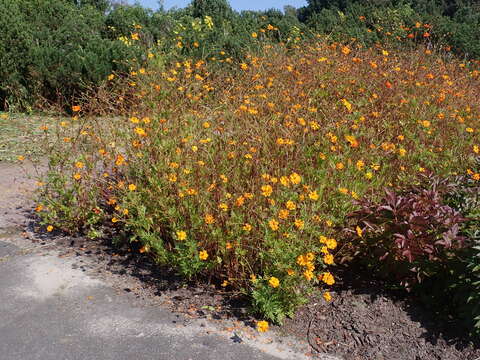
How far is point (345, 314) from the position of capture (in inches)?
121

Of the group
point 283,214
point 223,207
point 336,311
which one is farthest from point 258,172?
point 336,311

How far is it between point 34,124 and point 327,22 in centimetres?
732

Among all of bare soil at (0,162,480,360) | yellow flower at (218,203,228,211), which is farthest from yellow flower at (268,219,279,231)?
bare soil at (0,162,480,360)

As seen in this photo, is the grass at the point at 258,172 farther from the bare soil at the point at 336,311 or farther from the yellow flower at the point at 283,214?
the bare soil at the point at 336,311

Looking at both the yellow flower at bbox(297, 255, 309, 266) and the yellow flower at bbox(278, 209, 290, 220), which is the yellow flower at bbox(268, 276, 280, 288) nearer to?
the yellow flower at bbox(297, 255, 309, 266)

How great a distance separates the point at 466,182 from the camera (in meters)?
3.56

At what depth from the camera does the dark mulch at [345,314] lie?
2887 millimetres

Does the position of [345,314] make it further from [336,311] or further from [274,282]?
[274,282]

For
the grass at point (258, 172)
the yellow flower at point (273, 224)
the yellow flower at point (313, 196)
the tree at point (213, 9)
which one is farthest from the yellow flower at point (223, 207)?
the tree at point (213, 9)

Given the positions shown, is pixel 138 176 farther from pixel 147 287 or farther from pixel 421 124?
pixel 421 124

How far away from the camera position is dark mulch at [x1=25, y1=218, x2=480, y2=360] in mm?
2887

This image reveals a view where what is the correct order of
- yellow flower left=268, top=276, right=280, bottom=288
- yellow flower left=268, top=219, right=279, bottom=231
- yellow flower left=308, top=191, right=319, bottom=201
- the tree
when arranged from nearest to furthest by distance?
1. yellow flower left=268, top=276, right=280, bottom=288
2. yellow flower left=268, top=219, right=279, bottom=231
3. yellow flower left=308, top=191, right=319, bottom=201
4. the tree

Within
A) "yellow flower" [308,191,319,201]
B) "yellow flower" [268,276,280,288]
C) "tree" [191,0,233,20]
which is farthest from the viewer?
"tree" [191,0,233,20]

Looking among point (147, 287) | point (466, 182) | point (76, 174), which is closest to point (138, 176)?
point (76, 174)
